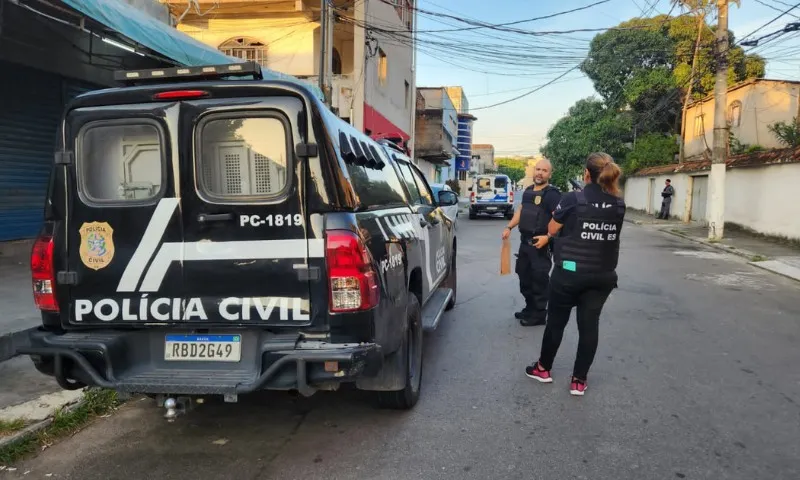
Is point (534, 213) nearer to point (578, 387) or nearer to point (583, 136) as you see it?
point (578, 387)

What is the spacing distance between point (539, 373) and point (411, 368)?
120 centimetres

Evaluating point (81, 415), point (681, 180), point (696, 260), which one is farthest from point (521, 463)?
point (681, 180)

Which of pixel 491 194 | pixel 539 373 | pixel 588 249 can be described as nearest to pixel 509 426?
pixel 539 373

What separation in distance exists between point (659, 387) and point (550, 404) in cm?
99

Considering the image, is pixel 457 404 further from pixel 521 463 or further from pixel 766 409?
pixel 766 409

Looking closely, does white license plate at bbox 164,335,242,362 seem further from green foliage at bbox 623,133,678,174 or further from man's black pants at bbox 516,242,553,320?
green foliage at bbox 623,133,678,174

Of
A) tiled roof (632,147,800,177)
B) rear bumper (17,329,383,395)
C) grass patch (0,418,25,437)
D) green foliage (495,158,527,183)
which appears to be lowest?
grass patch (0,418,25,437)

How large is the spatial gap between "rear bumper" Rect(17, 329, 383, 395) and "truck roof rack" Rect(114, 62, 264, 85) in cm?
142

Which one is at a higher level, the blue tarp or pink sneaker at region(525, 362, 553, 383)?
the blue tarp

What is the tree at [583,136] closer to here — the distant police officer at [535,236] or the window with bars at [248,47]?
the window with bars at [248,47]

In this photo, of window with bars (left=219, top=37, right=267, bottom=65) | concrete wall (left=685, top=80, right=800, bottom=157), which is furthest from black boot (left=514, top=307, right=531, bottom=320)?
concrete wall (left=685, top=80, right=800, bottom=157)

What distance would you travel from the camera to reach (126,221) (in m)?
3.15

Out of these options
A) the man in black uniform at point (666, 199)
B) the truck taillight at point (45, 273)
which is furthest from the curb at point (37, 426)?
the man in black uniform at point (666, 199)

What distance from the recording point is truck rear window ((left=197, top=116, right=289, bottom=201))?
3.10 metres
